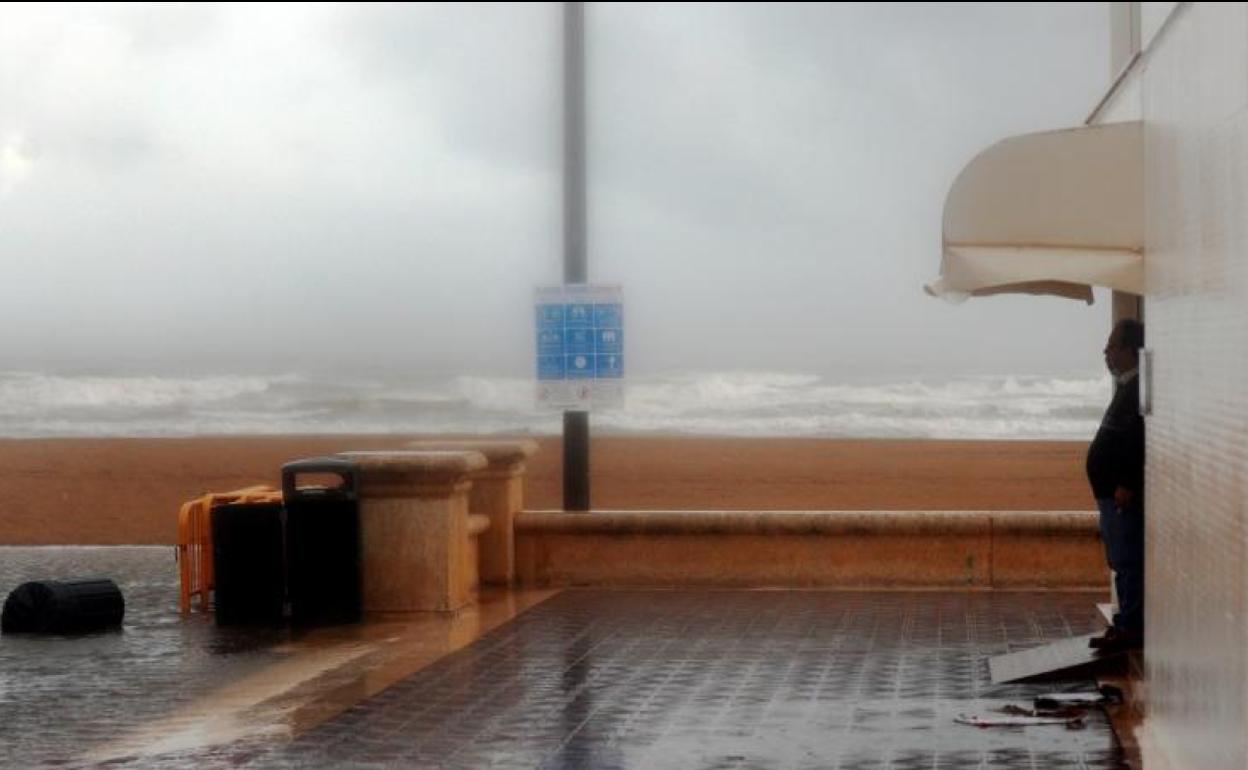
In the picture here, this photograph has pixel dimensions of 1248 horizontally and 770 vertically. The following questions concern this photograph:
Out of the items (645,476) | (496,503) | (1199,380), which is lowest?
(645,476)

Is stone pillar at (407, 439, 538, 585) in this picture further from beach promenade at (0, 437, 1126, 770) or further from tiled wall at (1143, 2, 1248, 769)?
tiled wall at (1143, 2, 1248, 769)

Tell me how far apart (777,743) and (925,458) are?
32732 millimetres

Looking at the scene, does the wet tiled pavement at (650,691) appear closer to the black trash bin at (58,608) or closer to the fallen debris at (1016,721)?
the fallen debris at (1016,721)

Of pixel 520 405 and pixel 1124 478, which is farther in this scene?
pixel 520 405

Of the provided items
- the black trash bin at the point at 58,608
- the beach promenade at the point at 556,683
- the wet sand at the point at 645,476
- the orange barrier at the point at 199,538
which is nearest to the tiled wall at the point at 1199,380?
the beach promenade at the point at 556,683

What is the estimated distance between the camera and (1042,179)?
9.39 m

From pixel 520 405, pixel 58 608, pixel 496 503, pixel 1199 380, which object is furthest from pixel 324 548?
pixel 520 405

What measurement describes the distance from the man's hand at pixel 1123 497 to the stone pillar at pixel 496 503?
5.85 metres

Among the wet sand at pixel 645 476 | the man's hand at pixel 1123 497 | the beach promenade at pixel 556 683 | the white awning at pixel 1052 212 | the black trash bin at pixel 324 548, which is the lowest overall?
the wet sand at pixel 645 476

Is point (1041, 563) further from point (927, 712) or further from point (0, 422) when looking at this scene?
point (0, 422)

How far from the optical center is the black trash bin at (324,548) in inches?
573

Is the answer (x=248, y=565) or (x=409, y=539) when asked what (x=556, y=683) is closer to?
(x=409, y=539)

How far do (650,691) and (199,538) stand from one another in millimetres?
5695

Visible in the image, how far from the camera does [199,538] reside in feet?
51.7
